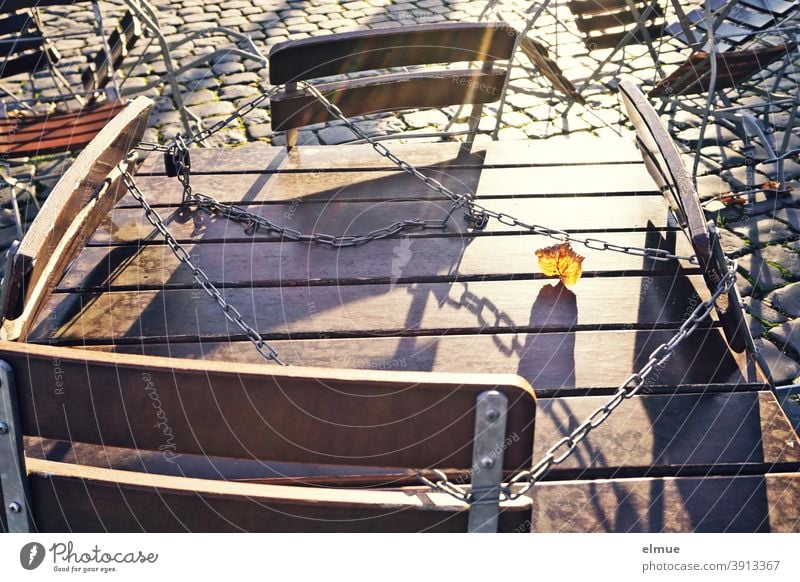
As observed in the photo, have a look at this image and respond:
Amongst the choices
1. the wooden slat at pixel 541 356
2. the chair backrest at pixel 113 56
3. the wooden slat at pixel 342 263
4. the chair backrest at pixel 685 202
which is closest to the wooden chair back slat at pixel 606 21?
the chair backrest at pixel 685 202

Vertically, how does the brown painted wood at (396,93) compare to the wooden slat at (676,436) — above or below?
above

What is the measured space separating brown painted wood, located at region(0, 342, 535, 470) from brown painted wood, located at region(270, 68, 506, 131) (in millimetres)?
2476

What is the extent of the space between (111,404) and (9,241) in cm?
359

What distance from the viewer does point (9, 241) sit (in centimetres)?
475

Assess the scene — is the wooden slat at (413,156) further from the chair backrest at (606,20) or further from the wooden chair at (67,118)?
the chair backrest at (606,20)

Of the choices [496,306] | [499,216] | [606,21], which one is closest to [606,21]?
[606,21]

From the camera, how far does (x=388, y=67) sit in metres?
3.94

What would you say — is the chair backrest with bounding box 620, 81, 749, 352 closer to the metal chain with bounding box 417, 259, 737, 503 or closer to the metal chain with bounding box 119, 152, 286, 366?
the metal chain with bounding box 417, 259, 737, 503

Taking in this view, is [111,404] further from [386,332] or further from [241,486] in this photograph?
[386,332]

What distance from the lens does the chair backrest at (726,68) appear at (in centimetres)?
473

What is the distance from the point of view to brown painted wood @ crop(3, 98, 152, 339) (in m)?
2.37

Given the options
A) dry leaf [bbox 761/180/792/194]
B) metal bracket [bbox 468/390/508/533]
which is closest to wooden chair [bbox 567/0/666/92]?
dry leaf [bbox 761/180/792/194]

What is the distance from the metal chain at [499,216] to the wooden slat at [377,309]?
0.41 ft

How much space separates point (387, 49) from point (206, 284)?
1.54 m
